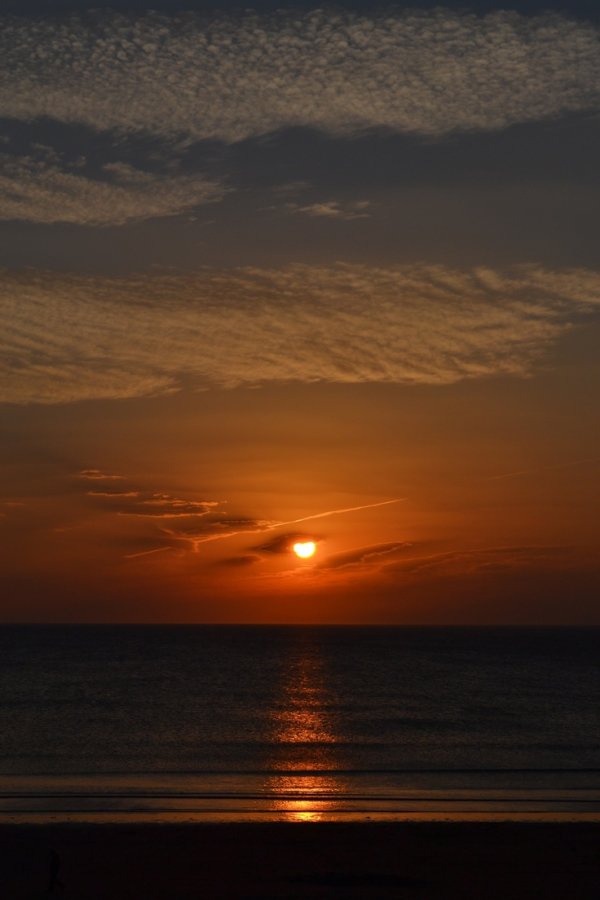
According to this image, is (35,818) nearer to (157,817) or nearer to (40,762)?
(157,817)

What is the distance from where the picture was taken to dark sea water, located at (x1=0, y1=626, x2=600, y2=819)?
1223 inches

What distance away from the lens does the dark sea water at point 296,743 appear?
31062 mm

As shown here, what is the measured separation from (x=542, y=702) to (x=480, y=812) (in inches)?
1837
